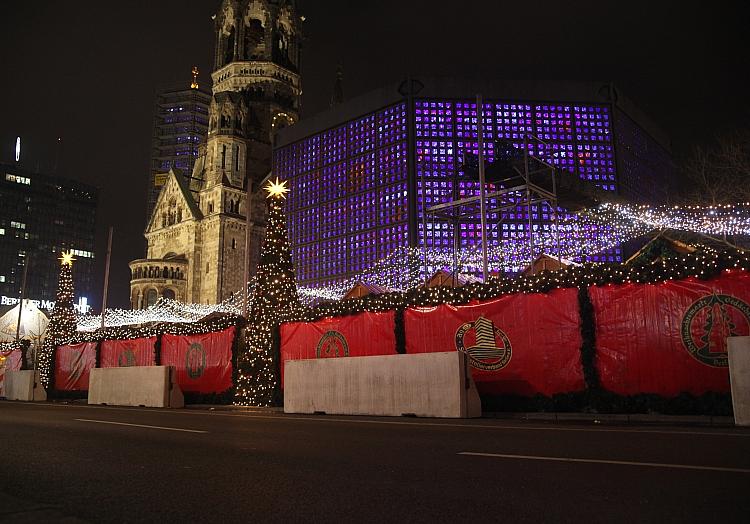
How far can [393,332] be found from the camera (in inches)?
567

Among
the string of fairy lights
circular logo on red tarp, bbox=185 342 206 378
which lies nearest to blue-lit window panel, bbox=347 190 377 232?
the string of fairy lights

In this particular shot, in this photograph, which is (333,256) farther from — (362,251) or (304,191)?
(304,191)

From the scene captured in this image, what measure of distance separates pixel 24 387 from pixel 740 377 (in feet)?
81.8

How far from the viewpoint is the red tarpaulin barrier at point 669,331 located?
986cm

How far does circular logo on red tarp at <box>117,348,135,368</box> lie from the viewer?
855 inches

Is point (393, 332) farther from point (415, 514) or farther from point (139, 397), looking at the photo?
point (415, 514)

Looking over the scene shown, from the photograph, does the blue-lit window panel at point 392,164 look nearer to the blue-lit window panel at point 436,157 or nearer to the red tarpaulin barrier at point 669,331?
the blue-lit window panel at point 436,157

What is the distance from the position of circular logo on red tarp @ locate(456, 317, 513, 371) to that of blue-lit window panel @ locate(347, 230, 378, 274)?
3209 cm

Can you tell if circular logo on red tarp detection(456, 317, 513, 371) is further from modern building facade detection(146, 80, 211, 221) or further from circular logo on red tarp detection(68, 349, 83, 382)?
modern building facade detection(146, 80, 211, 221)

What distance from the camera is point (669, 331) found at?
1049 cm

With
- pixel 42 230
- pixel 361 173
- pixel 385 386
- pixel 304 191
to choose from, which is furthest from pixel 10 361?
pixel 42 230

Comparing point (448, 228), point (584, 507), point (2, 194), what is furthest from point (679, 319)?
point (2, 194)

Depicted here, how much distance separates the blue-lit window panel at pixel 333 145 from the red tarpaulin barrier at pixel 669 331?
41395 millimetres

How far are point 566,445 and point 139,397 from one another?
47.2 feet
